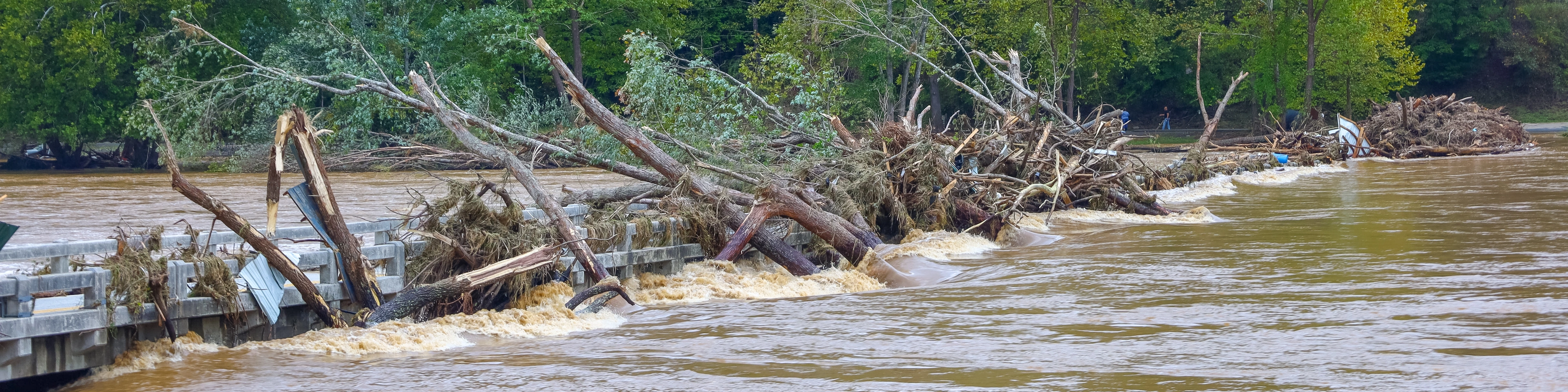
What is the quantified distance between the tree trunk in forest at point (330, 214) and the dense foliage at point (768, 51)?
36.5 ft

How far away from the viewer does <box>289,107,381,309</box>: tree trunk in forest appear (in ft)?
23.3

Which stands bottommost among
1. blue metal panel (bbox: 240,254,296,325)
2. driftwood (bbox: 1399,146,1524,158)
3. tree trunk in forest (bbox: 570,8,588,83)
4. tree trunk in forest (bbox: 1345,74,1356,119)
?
driftwood (bbox: 1399,146,1524,158)

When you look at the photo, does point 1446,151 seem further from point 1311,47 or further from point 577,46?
point 577,46

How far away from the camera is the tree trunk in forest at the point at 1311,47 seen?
37.5 m

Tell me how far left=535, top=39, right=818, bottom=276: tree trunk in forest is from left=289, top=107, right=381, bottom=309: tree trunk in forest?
332cm

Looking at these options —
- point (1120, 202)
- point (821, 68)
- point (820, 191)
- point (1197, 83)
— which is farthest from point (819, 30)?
point (820, 191)

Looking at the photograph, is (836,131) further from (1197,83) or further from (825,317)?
(1197,83)

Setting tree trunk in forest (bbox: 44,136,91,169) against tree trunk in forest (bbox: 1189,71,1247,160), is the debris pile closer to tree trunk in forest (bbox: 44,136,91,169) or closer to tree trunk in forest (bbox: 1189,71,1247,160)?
tree trunk in forest (bbox: 1189,71,1247,160)

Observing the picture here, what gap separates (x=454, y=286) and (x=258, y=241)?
4.20 ft

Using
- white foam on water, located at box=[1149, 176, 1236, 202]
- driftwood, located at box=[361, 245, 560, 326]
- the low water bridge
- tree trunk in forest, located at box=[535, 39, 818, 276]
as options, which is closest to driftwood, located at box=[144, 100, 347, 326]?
the low water bridge

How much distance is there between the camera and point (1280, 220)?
47.2ft

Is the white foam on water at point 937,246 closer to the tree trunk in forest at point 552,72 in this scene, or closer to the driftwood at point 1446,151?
the tree trunk in forest at point 552,72

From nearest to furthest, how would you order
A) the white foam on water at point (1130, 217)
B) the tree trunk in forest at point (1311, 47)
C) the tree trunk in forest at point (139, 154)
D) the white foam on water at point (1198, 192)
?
the white foam on water at point (1130, 217)
the white foam on water at point (1198, 192)
the tree trunk in forest at point (139, 154)
the tree trunk in forest at point (1311, 47)

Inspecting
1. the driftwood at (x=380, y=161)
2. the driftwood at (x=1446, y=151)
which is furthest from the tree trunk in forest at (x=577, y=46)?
the driftwood at (x=1446, y=151)
